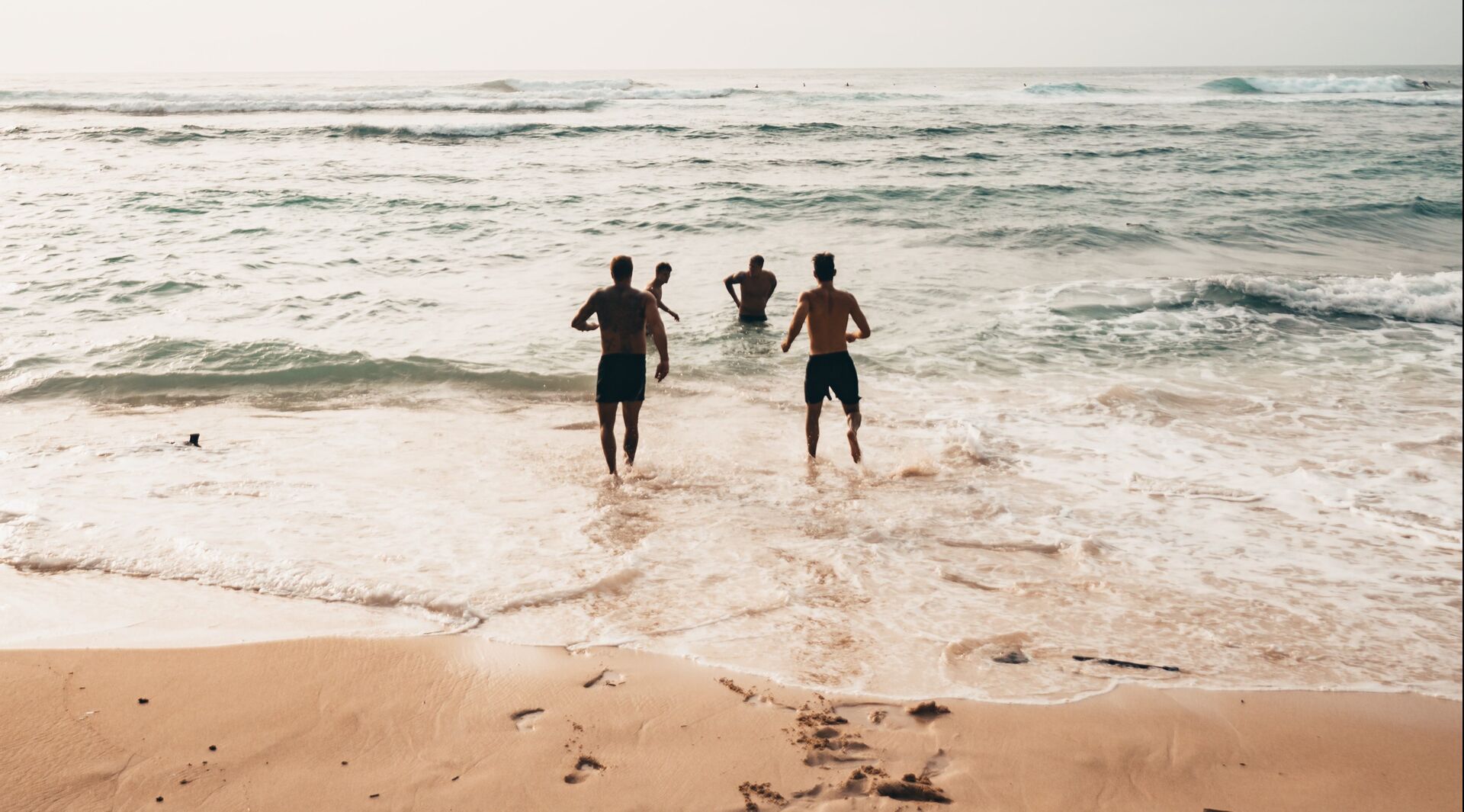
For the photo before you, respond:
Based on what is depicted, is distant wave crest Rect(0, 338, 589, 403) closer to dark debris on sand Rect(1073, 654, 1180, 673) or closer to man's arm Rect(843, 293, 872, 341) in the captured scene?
man's arm Rect(843, 293, 872, 341)

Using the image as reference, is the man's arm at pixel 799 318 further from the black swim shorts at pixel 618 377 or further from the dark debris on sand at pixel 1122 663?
the dark debris on sand at pixel 1122 663

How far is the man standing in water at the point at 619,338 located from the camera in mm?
6547

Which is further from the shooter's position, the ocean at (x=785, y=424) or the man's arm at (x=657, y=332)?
the man's arm at (x=657, y=332)

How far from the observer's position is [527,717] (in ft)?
11.8

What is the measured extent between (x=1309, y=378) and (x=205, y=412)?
1035 cm

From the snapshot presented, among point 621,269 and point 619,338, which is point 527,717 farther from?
point 621,269

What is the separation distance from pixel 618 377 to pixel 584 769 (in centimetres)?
370

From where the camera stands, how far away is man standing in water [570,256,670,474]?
21.5 ft

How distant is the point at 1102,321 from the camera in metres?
11.1

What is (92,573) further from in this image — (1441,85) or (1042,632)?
(1441,85)

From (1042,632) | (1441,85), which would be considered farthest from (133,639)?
(1441,85)

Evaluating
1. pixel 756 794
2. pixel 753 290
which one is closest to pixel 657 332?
pixel 756 794

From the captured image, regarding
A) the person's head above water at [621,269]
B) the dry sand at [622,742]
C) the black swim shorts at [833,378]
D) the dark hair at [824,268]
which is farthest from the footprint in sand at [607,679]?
the dark hair at [824,268]

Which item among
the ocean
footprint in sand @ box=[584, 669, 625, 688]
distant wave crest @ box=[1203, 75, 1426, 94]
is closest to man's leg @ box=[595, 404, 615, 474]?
the ocean
